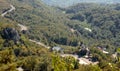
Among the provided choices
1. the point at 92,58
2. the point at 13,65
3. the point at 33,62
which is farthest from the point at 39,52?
the point at 13,65

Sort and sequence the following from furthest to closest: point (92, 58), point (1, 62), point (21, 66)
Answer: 1. point (92, 58)
2. point (21, 66)
3. point (1, 62)

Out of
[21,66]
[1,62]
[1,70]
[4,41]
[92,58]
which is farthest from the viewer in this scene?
[4,41]

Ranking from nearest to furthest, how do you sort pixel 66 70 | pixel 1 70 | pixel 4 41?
pixel 1 70, pixel 66 70, pixel 4 41

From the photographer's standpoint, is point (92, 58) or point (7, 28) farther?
point (7, 28)

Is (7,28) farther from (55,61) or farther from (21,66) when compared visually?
(55,61)

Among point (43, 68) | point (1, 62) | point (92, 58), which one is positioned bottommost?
point (92, 58)

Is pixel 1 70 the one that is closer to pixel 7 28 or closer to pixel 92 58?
pixel 92 58

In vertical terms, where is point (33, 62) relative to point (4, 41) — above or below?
above

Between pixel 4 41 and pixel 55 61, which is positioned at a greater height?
pixel 55 61

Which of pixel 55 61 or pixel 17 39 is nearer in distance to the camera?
pixel 55 61

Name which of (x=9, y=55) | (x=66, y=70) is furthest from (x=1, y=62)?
(x=66, y=70)
